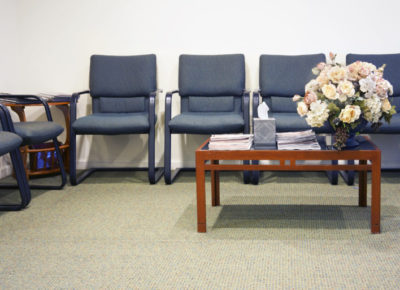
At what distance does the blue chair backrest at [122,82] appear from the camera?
3.33 m

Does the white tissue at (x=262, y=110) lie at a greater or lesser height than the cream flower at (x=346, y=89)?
lesser

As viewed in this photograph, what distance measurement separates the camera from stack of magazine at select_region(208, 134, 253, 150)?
6.75ft

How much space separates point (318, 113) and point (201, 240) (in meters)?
0.73

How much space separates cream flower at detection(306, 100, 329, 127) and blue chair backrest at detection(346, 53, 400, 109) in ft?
4.35

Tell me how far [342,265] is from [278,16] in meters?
2.16

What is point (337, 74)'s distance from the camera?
198 cm

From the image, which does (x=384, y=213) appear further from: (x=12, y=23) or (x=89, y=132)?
(x=12, y=23)

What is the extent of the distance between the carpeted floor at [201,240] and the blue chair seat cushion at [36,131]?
0.37 metres

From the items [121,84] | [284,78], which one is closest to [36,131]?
[121,84]

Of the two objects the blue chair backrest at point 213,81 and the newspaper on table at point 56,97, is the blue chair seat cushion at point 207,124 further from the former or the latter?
the newspaper on table at point 56,97

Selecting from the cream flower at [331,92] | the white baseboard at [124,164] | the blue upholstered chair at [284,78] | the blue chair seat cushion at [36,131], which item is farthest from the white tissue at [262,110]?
the white baseboard at [124,164]

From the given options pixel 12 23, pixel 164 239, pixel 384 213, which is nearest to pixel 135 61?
pixel 12 23

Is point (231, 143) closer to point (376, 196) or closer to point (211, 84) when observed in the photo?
point (376, 196)

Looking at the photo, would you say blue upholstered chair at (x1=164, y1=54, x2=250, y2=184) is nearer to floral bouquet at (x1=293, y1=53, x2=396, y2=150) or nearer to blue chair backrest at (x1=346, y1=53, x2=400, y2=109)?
blue chair backrest at (x1=346, y1=53, x2=400, y2=109)
